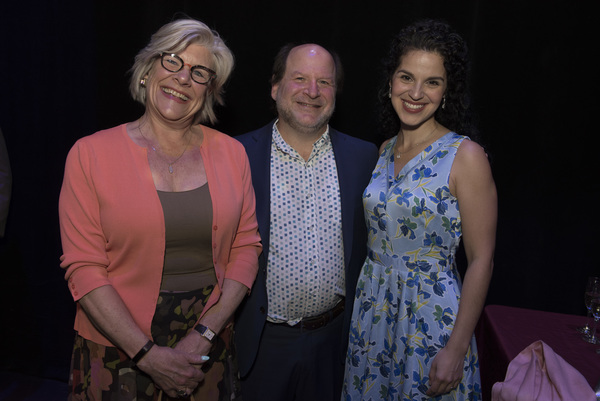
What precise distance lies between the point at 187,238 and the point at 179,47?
2.13 ft

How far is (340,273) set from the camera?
209cm

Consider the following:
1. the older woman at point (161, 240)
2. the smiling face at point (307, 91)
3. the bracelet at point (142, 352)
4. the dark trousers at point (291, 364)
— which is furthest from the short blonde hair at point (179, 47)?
the dark trousers at point (291, 364)

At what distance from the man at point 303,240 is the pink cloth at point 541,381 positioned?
711 mm

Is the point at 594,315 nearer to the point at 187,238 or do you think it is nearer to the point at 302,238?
the point at 302,238

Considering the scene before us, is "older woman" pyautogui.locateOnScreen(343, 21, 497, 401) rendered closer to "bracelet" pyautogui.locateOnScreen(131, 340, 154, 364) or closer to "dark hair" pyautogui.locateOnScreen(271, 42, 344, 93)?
"dark hair" pyautogui.locateOnScreen(271, 42, 344, 93)

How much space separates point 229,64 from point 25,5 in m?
1.84

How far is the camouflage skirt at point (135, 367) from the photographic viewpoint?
1.61 m

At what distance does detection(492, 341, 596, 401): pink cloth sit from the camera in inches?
58.1

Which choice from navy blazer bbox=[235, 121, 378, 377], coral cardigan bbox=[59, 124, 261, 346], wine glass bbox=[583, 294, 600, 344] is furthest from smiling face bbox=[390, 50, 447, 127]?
wine glass bbox=[583, 294, 600, 344]

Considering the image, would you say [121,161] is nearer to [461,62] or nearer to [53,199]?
[461,62]

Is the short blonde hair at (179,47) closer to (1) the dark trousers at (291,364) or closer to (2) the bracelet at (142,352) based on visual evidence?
(2) the bracelet at (142,352)

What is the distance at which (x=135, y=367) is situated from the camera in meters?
1.64

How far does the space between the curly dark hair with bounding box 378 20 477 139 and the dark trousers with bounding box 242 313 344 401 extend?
0.96m

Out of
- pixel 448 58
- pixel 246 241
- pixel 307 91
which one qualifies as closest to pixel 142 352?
pixel 246 241
